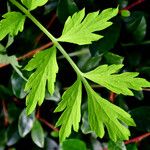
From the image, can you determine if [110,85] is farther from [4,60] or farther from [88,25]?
[4,60]

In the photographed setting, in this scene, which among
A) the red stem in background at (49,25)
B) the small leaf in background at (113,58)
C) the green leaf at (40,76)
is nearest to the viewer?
the green leaf at (40,76)

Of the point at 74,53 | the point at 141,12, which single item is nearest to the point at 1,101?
the point at 74,53

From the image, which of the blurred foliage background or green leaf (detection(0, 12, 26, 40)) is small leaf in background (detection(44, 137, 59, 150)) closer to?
the blurred foliage background

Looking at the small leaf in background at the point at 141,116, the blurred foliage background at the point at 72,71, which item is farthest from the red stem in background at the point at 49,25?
the small leaf in background at the point at 141,116

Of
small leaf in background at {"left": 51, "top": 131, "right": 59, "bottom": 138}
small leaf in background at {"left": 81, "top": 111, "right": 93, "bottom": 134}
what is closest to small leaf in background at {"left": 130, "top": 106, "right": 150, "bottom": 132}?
small leaf in background at {"left": 81, "top": 111, "right": 93, "bottom": 134}

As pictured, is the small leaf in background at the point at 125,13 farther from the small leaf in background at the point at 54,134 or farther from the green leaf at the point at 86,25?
the small leaf in background at the point at 54,134

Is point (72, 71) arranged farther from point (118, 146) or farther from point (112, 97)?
point (118, 146)

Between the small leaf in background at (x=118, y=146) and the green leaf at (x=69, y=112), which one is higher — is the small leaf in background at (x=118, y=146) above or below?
below
